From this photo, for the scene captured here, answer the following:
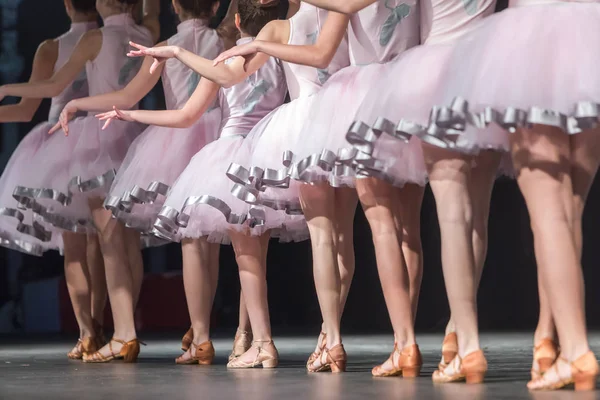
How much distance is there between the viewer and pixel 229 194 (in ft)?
10.6

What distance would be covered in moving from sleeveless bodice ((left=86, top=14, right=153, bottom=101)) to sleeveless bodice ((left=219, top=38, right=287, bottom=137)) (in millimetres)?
695

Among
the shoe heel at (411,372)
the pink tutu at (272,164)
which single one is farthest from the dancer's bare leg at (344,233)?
the shoe heel at (411,372)

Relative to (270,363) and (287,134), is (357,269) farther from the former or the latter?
(287,134)

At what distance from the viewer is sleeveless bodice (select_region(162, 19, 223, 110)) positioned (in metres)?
3.73

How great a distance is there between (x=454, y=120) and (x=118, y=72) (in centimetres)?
222

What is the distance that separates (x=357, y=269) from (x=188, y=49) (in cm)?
266

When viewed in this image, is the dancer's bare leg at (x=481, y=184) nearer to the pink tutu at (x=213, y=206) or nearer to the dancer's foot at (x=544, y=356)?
the dancer's foot at (x=544, y=356)

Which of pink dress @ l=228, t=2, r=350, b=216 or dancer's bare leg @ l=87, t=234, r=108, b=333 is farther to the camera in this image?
dancer's bare leg @ l=87, t=234, r=108, b=333

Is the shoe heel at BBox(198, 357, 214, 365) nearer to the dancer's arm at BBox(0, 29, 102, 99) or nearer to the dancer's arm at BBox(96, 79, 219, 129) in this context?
the dancer's arm at BBox(96, 79, 219, 129)

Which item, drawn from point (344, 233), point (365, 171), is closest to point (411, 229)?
A: point (344, 233)

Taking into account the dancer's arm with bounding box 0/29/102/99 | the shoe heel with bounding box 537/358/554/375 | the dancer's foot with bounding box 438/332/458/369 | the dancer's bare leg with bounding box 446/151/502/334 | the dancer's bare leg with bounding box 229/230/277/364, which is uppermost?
the dancer's arm with bounding box 0/29/102/99

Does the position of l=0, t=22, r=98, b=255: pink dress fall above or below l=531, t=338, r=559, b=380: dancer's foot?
above

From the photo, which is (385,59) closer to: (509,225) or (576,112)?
(576,112)

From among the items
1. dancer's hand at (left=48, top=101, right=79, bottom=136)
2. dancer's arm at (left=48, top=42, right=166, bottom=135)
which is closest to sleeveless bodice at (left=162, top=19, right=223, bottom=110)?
dancer's arm at (left=48, top=42, right=166, bottom=135)
